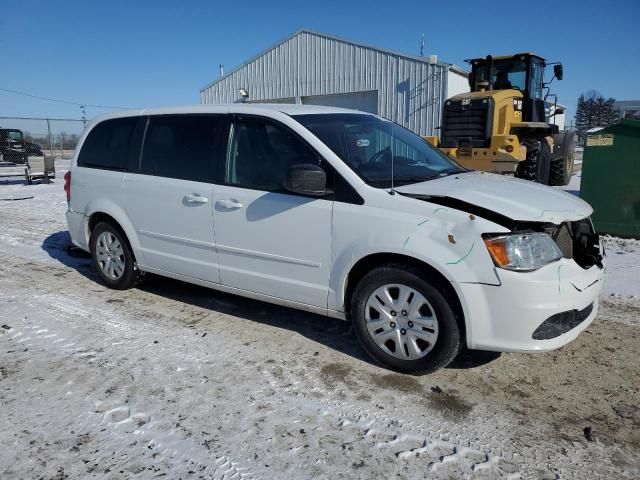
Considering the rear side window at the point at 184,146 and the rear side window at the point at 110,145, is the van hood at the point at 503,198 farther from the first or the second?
the rear side window at the point at 110,145

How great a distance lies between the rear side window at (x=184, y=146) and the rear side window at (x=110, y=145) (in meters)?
0.29

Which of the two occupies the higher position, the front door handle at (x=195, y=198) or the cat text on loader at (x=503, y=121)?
the cat text on loader at (x=503, y=121)

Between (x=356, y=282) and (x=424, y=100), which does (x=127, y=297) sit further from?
(x=424, y=100)

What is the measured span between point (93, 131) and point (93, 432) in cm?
355

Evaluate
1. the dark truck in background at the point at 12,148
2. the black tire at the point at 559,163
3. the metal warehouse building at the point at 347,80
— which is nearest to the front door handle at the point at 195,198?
the black tire at the point at 559,163

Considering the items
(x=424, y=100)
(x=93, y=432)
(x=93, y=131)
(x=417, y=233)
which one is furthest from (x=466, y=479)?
(x=424, y=100)

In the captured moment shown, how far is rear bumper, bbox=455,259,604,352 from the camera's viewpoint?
9.45ft

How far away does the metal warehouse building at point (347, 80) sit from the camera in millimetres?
16531

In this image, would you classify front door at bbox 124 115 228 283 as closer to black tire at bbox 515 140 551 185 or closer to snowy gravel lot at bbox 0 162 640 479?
snowy gravel lot at bbox 0 162 640 479

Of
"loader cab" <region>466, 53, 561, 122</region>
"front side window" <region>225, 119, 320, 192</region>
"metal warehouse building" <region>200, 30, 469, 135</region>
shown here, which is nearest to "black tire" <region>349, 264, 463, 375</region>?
"front side window" <region>225, 119, 320, 192</region>

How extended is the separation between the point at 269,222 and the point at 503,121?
854 cm

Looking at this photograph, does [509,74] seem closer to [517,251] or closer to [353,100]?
[353,100]

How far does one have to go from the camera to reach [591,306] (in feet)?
10.8

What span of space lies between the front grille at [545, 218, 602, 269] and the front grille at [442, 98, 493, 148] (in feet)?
24.6
